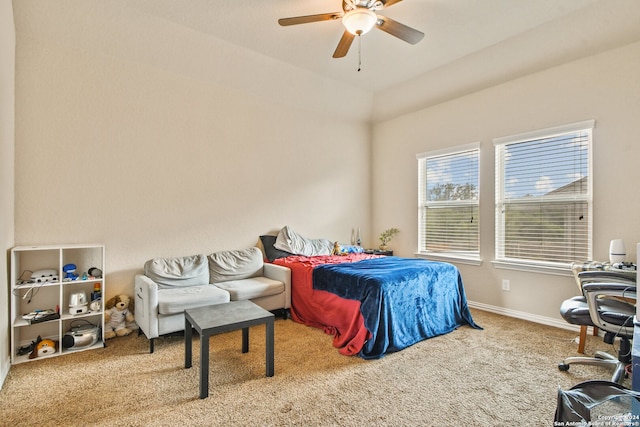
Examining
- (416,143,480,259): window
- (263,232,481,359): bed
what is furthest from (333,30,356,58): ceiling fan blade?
(416,143,480,259): window

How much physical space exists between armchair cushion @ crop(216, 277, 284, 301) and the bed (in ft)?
0.77

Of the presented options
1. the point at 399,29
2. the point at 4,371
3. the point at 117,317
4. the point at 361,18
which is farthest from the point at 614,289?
the point at 4,371

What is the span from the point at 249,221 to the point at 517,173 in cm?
336

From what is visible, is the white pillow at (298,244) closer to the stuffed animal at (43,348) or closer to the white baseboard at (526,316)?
the white baseboard at (526,316)

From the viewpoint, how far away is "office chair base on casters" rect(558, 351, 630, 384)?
2229 millimetres

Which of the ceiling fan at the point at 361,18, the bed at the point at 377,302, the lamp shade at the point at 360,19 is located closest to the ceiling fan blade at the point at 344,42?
the ceiling fan at the point at 361,18

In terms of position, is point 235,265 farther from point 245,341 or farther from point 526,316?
point 526,316

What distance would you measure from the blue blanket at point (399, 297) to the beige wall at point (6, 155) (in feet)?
8.26

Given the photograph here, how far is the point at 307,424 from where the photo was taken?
71.4 inches

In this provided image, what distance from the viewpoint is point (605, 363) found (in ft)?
7.79

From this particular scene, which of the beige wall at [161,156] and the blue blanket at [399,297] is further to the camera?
the beige wall at [161,156]

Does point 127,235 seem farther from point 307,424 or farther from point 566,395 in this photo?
point 566,395

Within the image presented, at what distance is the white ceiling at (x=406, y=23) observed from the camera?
9.42 feet

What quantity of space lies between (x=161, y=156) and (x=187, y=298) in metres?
1.68
